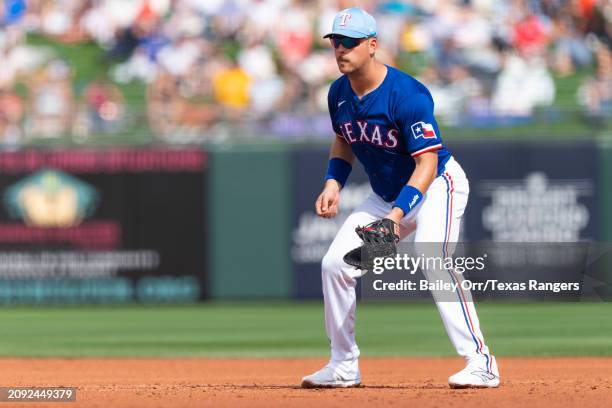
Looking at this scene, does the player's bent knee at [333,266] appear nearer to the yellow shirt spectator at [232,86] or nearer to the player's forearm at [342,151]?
the player's forearm at [342,151]

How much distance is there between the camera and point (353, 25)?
18.8 feet

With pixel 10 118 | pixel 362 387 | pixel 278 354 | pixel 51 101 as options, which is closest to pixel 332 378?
pixel 362 387

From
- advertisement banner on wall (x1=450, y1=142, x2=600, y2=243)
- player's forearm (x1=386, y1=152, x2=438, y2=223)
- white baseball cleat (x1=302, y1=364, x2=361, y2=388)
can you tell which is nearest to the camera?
player's forearm (x1=386, y1=152, x2=438, y2=223)

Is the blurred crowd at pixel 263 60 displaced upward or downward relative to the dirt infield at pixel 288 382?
upward

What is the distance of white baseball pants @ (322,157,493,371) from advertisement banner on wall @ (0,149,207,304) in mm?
7840

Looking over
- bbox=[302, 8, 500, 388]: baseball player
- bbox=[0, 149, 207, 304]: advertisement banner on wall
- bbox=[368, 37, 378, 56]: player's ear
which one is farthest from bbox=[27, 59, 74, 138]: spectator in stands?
bbox=[368, 37, 378, 56]: player's ear

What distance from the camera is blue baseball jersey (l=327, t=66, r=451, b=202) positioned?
577cm

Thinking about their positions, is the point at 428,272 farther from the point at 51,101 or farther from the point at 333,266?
the point at 51,101

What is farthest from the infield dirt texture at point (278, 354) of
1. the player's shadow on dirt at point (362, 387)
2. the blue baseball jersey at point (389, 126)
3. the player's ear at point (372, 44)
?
the player's ear at point (372, 44)

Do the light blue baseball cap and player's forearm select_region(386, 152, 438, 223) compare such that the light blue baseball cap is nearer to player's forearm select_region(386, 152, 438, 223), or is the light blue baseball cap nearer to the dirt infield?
player's forearm select_region(386, 152, 438, 223)

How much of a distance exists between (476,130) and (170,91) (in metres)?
3.83

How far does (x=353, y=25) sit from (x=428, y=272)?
49.0 inches

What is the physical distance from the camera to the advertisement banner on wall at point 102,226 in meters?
13.9

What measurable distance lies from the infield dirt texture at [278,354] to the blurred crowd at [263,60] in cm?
226
